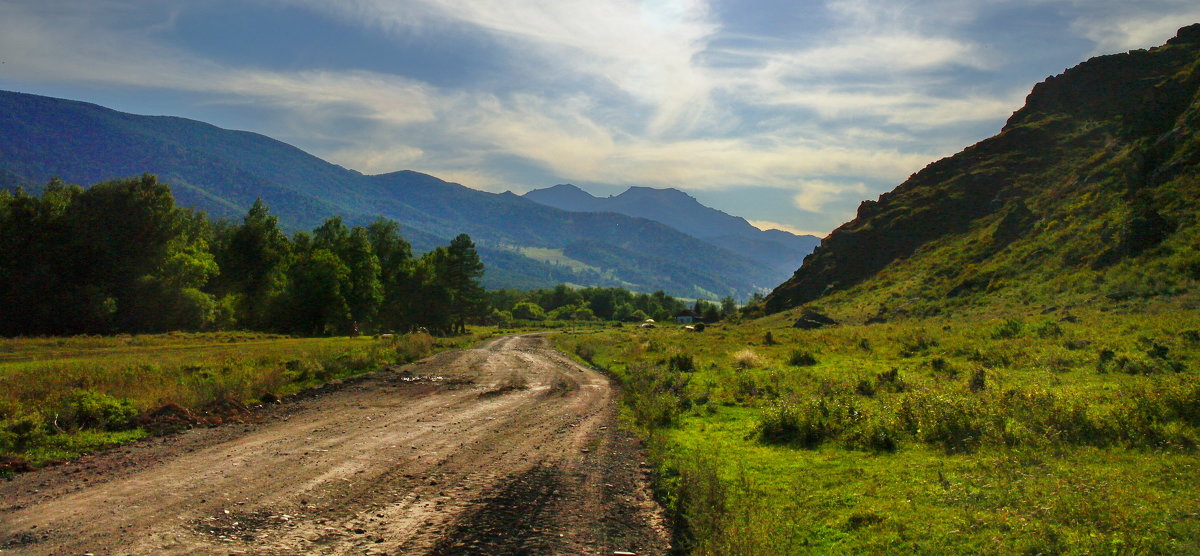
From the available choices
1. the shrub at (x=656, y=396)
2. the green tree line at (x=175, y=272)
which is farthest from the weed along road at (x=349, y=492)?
the green tree line at (x=175, y=272)

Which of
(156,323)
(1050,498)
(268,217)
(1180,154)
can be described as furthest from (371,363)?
(1180,154)

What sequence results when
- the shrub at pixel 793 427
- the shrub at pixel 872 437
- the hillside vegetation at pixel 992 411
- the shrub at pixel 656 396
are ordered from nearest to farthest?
the hillside vegetation at pixel 992 411 → the shrub at pixel 872 437 → the shrub at pixel 793 427 → the shrub at pixel 656 396

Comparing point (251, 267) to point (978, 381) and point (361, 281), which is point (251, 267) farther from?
point (978, 381)

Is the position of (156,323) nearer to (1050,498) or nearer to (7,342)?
(7,342)

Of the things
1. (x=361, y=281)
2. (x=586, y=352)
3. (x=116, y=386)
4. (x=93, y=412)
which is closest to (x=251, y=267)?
(x=361, y=281)

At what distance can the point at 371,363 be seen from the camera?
29656 millimetres

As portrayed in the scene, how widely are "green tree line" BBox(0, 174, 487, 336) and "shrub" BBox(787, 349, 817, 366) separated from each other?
5398 cm

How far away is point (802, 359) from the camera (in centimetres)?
2956

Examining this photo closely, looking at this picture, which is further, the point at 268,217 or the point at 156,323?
the point at 268,217

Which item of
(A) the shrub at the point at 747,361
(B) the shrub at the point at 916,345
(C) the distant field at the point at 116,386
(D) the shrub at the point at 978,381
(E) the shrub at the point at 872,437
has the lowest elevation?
(C) the distant field at the point at 116,386

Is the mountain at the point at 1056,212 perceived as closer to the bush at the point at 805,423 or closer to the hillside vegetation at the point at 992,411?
the hillside vegetation at the point at 992,411

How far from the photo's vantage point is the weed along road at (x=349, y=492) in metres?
7.25

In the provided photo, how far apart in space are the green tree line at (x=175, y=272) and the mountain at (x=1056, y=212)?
65.9 metres

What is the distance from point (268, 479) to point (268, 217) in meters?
78.7
